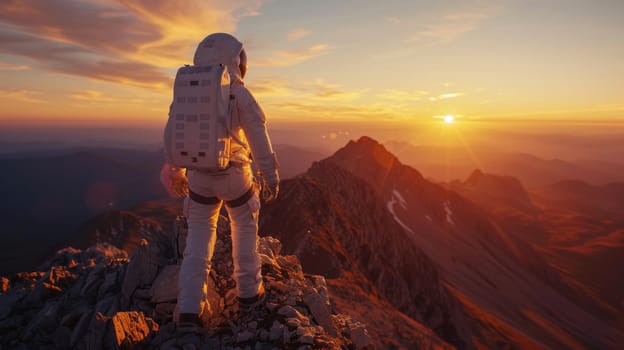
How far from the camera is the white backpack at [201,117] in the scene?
4.45 metres

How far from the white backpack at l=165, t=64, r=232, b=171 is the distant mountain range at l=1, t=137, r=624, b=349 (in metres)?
7.63

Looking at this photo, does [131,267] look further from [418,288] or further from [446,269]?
[446,269]

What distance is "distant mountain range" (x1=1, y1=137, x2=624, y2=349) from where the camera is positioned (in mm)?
17297

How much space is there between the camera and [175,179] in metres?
5.51

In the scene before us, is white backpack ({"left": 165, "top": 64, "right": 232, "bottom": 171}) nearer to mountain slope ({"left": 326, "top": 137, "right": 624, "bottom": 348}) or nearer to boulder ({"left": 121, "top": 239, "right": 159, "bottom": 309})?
boulder ({"left": 121, "top": 239, "right": 159, "bottom": 309})

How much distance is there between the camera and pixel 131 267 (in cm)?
616

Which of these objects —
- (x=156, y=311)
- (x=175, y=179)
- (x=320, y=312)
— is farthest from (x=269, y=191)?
(x=156, y=311)

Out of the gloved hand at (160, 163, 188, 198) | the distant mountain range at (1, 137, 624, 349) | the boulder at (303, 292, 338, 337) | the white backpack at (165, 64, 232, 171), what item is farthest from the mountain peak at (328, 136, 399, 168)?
the white backpack at (165, 64, 232, 171)

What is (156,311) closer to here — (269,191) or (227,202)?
(227,202)

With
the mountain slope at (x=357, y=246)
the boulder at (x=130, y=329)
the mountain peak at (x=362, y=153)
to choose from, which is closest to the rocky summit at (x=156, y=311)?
the boulder at (x=130, y=329)

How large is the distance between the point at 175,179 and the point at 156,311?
8.09 ft

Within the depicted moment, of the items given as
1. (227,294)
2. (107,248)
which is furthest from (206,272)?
(107,248)

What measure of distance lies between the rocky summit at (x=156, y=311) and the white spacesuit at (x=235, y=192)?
467 millimetres

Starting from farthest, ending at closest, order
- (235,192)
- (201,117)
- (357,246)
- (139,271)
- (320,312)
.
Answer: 1. (357,246)
2. (139,271)
3. (320,312)
4. (235,192)
5. (201,117)
